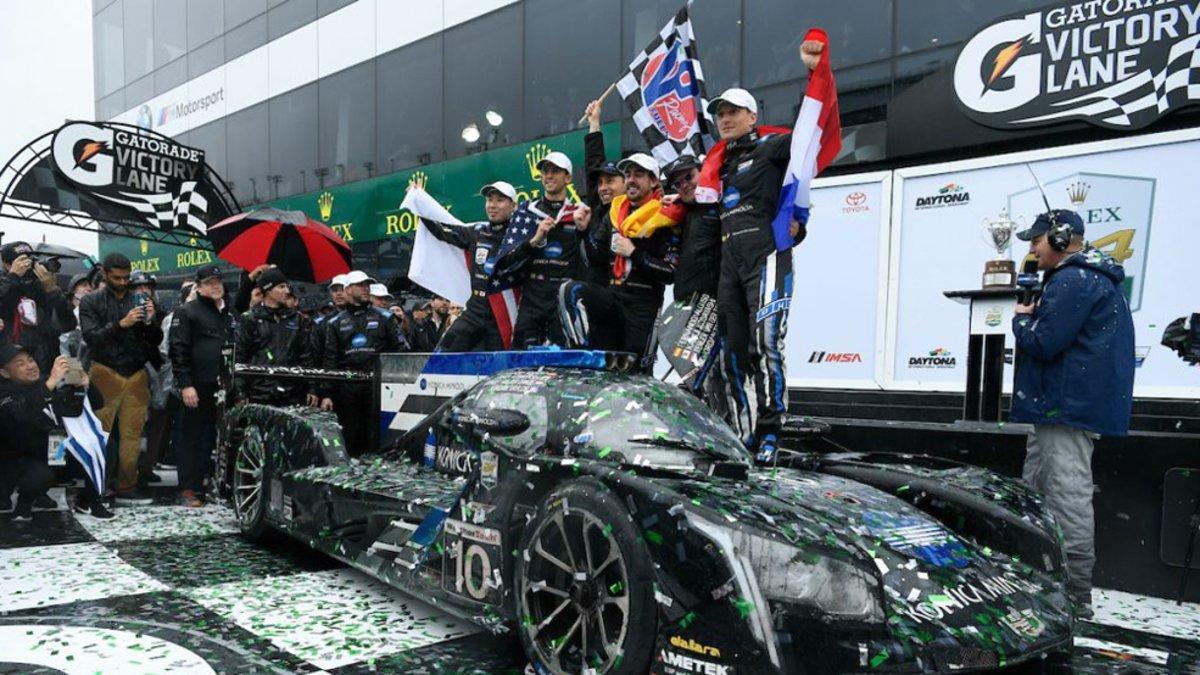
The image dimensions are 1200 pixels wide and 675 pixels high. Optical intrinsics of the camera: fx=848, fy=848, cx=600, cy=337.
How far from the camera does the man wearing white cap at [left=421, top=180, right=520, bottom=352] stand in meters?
5.07

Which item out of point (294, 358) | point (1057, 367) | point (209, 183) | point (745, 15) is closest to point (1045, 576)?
point (1057, 367)

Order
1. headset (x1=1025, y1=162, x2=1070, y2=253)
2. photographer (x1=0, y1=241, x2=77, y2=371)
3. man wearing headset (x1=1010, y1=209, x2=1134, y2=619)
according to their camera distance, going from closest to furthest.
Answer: man wearing headset (x1=1010, y1=209, x2=1134, y2=619), headset (x1=1025, y1=162, x2=1070, y2=253), photographer (x1=0, y1=241, x2=77, y2=371)

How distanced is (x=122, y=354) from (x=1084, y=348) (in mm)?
5678

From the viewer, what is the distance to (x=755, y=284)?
12.3ft

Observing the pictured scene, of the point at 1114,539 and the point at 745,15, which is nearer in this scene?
the point at 1114,539

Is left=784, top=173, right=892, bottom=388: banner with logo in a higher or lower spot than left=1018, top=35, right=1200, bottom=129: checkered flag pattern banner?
lower

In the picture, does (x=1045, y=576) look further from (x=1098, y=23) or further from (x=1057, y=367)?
(x=1098, y=23)

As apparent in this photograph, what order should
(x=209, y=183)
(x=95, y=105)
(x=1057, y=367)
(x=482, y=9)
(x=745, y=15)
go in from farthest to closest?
(x=95, y=105) < (x=209, y=183) < (x=482, y=9) < (x=745, y=15) < (x=1057, y=367)

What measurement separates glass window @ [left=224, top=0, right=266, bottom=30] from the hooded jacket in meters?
15.9

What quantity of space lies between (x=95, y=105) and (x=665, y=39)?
2180 cm

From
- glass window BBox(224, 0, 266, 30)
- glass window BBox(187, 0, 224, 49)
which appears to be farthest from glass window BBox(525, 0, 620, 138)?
glass window BBox(187, 0, 224, 49)

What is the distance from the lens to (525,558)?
2486 millimetres

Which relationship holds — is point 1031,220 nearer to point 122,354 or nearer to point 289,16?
point 122,354

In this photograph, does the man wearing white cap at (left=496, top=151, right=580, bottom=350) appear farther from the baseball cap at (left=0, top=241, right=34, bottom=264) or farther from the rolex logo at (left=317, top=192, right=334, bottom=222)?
the rolex logo at (left=317, top=192, right=334, bottom=222)
